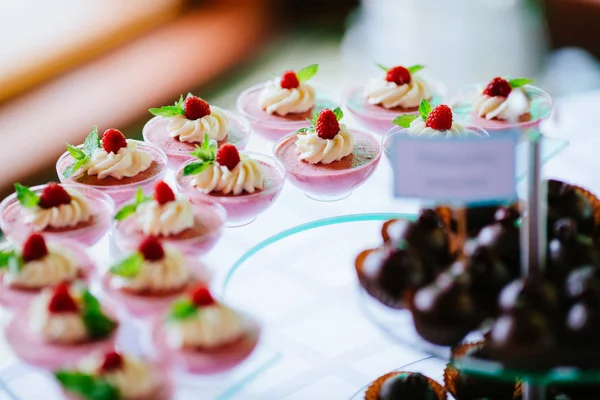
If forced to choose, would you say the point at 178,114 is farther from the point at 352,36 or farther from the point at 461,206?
the point at 352,36

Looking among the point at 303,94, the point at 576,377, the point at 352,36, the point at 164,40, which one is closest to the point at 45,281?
the point at 576,377

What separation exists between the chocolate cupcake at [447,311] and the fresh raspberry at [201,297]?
350 mm

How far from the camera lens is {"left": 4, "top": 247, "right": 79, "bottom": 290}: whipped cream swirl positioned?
1614 mm

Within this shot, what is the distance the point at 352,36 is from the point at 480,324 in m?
5.10

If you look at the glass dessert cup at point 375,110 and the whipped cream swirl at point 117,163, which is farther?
the glass dessert cup at point 375,110

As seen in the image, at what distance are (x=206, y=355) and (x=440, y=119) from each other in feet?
3.28

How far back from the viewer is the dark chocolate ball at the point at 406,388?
1.77 m

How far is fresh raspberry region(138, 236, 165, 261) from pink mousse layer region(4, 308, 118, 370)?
17 centimetres

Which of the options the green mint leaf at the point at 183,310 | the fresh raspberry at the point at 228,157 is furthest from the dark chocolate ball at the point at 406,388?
the fresh raspberry at the point at 228,157

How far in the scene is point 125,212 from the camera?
6.02ft

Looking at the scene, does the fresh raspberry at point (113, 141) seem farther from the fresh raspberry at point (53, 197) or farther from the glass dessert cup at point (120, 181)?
the fresh raspberry at point (53, 197)

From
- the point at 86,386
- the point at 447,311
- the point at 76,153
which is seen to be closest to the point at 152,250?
the point at 86,386

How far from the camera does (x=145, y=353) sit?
4.98ft

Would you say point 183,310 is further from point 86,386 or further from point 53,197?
point 53,197
